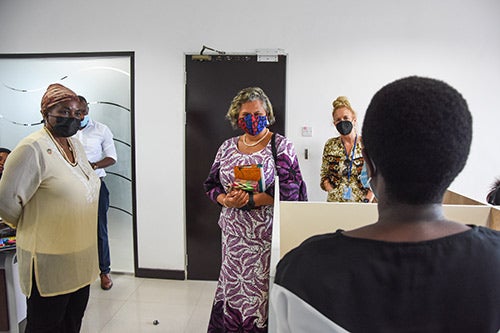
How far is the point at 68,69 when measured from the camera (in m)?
3.16

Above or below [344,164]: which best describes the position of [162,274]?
below

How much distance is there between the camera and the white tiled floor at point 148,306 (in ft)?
7.84

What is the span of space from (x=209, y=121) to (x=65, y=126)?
5.06 ft

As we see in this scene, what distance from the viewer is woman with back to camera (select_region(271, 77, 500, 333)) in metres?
0.53

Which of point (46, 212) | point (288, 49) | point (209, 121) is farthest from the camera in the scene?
point (209, 121)

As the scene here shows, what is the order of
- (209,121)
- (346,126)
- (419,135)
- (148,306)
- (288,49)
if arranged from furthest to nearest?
(209,121) < (288,49) < (148,306) < (346,126) < (419,135)

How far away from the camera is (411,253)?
54cm

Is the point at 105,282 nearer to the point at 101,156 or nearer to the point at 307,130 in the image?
the point at 101,156

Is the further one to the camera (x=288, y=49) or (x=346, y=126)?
(x=288, y=49)

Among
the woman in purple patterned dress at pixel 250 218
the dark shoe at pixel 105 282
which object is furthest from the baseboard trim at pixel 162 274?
the woman in purple patterned dress at pixel 250 218

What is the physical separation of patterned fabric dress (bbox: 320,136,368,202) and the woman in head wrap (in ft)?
5.05

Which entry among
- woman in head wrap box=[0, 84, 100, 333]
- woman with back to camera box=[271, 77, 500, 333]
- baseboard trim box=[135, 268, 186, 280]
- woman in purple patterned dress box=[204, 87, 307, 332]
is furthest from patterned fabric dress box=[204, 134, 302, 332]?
baseboard trim box=[135, 268, 186, 280]

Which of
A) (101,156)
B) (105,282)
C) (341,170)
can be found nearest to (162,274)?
(105,282)

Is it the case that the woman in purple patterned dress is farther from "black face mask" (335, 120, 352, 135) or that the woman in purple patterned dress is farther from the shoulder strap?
"black face mask" (335, 120, 352, 135)
